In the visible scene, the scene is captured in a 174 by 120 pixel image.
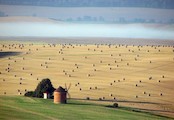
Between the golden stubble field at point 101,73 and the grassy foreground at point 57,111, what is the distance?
15.9 feet

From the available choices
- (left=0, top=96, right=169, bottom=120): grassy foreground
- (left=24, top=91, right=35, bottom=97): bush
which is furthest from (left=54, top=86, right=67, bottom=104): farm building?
(left=24, top=91, right=35, bottom=97): bush

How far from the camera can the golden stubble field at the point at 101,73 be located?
295 feet

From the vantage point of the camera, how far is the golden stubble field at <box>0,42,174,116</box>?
90.0 m

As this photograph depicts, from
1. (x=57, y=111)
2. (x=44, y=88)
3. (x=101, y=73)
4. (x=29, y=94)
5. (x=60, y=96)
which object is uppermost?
(x=101, y=73)

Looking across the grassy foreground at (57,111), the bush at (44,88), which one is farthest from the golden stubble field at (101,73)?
the grassy foreground at (57,111)

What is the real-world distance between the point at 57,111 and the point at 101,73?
3218cm

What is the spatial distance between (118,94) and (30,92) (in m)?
Result: 10.2

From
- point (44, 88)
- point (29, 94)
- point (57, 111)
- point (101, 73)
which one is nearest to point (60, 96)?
point (44, 88)

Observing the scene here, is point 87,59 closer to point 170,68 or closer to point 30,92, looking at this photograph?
point 170,68

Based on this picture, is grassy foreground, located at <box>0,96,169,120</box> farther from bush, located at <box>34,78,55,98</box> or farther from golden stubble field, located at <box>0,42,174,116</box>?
golden stubble field, located at <box>0,42,174,116</box>

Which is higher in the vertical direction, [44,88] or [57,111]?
[44,88]

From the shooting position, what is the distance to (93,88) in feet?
311

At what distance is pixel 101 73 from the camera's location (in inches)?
4286

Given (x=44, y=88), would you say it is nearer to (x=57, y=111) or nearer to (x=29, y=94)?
(x=29, y=94)
